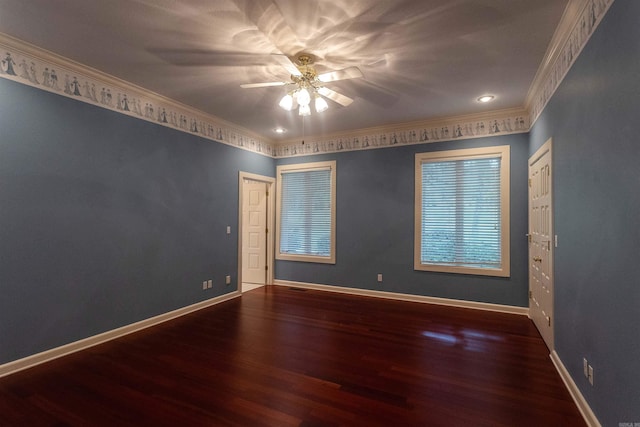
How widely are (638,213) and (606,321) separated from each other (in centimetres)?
73

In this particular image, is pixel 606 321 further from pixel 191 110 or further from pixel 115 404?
pixel 191 110

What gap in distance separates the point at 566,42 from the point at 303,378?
3465mm

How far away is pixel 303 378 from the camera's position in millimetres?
2416

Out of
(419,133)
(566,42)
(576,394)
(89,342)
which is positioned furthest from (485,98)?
(89,342)

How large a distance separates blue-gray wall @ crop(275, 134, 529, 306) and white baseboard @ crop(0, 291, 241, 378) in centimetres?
221

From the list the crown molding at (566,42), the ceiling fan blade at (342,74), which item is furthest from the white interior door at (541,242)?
the ceiling fan blade at (342,74)

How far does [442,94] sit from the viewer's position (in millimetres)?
3594

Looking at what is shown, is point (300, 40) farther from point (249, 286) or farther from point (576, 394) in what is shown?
point (249, 286)

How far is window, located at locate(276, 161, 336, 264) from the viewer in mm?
5395

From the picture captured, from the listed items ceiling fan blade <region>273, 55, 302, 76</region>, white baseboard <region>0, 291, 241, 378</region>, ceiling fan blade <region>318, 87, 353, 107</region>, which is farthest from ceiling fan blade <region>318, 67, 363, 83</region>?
white baseboard <region>0, 291, 241, 378</region>

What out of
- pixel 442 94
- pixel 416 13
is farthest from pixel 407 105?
pixel 416 13

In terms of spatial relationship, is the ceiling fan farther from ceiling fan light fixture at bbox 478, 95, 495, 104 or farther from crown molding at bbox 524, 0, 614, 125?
ceiling fan light fixture at bbox 478, 95, 495, 104

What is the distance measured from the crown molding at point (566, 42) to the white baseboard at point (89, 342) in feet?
16.1

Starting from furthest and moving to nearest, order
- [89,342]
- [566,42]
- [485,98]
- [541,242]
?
1. [485,98]
2. [541,242]
3. [89,342]
4. [566,42]
